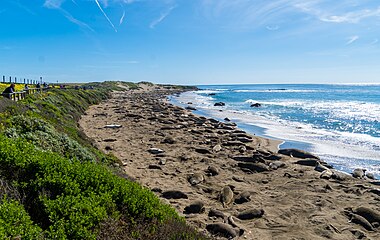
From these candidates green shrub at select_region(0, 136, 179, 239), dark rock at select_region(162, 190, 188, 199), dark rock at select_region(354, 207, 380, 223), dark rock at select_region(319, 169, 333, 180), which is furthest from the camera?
dark rock at select_region(319, 169, 333, 180)

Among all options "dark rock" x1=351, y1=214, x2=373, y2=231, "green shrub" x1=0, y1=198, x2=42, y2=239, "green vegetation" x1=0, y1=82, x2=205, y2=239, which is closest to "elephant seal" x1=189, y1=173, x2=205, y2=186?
"green vegetation" x1=0, y1=82, x2=205, y2=239

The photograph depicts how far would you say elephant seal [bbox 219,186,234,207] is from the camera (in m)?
9.07

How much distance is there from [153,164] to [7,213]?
9.00 metres

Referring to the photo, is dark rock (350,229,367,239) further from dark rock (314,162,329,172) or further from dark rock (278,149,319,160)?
dark rock (278,149,319,160)

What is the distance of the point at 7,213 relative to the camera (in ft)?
12.6

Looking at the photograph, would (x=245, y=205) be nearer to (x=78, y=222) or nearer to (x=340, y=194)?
(x=340, y=194)

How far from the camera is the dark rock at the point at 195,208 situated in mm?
8336

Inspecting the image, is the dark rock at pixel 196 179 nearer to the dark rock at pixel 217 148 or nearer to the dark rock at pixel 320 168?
the dark rock at pixel 217 148

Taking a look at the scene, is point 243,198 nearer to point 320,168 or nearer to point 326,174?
point 326,174

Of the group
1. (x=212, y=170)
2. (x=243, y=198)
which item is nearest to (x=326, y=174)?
(x=243, y=198)

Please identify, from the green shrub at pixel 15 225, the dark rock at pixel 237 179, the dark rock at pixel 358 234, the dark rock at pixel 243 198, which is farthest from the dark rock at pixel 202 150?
the green shrub at pixel 15 225

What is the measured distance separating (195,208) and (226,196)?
4.64 ft

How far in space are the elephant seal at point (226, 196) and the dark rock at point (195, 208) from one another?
856 mm

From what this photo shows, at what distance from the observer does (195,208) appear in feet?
27.5
